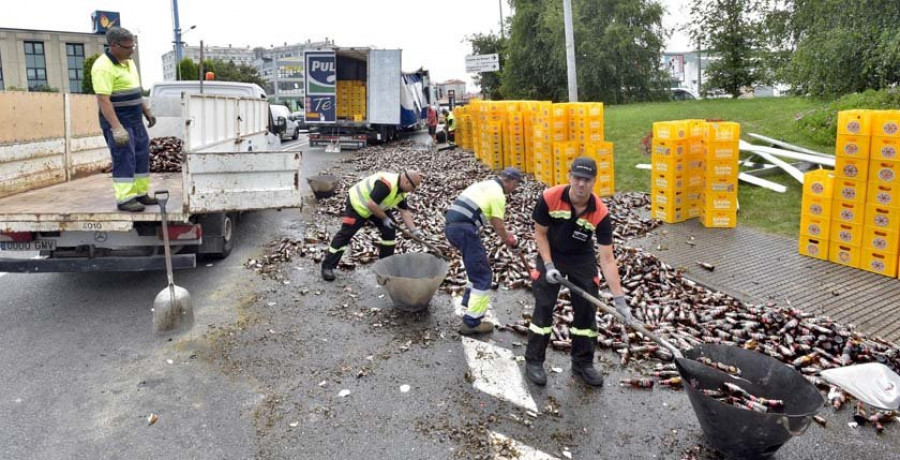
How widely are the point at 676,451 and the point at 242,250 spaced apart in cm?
674

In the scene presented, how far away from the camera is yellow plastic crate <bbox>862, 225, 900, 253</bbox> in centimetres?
673

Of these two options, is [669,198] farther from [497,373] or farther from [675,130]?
[497,373]

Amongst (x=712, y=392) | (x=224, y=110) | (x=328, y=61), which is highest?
(x=328, y=61)

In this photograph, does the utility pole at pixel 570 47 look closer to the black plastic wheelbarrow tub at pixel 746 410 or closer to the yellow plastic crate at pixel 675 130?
the yellow plastic crate at pixel 675 130

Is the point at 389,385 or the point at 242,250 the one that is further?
the point at 242,250

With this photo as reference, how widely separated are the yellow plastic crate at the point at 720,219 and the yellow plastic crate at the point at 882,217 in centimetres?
226

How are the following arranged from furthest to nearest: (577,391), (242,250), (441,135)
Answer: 1. (441,135)
2. (242,250)
3. (577,391)

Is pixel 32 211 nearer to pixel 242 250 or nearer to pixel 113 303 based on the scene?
pixel 113 303

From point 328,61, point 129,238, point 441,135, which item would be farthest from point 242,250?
point 441,135

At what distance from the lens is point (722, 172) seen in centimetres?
918

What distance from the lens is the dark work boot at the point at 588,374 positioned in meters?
4.76

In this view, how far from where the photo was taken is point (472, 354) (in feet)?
17.8

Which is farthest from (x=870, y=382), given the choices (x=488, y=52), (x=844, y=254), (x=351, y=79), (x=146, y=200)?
(x=488, y=52)

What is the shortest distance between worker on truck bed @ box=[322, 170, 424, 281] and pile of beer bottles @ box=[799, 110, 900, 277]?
4896 millimetres
